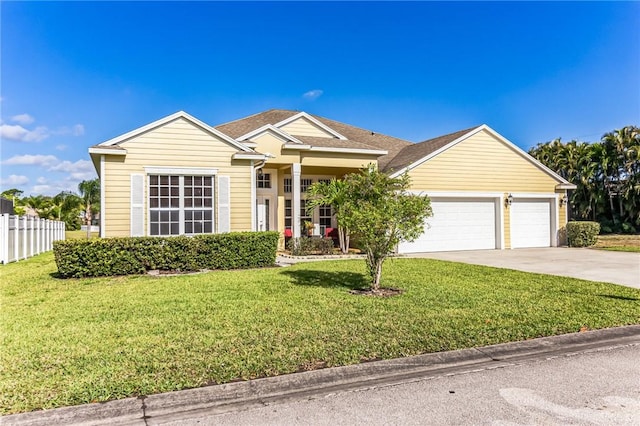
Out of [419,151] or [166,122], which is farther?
[419,151]

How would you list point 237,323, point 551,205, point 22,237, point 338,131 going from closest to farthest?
point 237,323, point 22,237, point 551,205, point 338,131

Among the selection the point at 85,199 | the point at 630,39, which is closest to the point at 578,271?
the point at 630,39

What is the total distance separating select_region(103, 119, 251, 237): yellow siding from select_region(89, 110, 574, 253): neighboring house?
29mm

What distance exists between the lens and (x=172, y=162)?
11.9 metres

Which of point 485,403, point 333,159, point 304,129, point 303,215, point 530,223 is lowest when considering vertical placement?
point 485,403

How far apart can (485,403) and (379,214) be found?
4229mm

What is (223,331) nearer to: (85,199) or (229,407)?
(229,407)

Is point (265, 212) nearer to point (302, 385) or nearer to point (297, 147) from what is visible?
point (297, 147)

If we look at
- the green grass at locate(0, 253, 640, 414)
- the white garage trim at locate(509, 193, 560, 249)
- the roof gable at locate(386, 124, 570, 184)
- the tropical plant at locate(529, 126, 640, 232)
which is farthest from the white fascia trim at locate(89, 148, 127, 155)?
the tropical plant at locate(529, 126, 640, 232)

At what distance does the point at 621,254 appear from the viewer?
47.7ft

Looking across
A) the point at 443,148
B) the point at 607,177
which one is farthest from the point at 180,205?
the point at 607,177

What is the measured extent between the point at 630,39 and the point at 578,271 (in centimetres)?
705

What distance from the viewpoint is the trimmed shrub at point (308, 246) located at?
1416 cm

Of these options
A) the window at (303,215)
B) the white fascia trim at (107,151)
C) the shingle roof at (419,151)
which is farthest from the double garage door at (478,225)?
the white fascia trim at (107,151)
